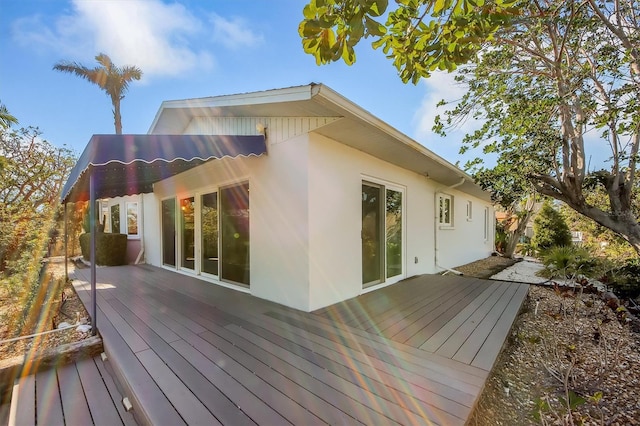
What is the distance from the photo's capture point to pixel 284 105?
4.03 m

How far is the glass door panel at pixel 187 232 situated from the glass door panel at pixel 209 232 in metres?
0.56

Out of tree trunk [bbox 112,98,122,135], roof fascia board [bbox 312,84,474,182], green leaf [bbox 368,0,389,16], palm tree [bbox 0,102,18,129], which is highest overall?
tree trunk [bbox 112,98,122,135]

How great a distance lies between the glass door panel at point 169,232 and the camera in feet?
26.2

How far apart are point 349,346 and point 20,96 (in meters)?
11.5

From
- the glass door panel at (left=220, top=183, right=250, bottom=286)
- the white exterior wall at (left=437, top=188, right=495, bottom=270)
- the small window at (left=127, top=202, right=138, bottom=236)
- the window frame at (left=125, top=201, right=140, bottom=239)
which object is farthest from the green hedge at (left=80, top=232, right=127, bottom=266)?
the white exterior wall at (left=437, top=188, right=495, bottom=270)

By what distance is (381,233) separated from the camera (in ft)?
19.6

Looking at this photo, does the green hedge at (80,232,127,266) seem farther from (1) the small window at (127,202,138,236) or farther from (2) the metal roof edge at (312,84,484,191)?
(2) the metal roof edge at (312,84,484,191)

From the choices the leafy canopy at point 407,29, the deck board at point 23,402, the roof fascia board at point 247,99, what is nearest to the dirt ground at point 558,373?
the deck board at point 23,402

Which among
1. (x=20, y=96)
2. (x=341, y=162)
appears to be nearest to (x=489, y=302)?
(x=341, y=162)

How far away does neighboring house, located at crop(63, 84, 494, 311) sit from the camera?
4254 mm

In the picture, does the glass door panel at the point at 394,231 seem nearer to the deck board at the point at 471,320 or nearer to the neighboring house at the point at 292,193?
the neighboring house at the point at 292,193

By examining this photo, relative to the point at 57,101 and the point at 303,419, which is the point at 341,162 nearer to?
the point at 303,419

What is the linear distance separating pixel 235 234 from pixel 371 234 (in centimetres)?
281

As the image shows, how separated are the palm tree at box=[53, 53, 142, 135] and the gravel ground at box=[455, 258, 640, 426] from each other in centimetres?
1914
